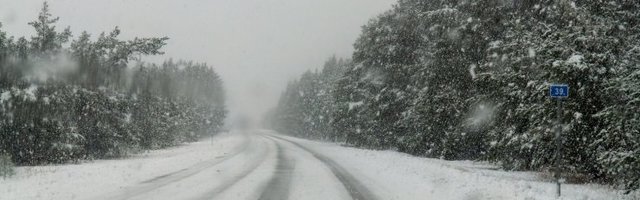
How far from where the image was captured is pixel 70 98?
2677 centimetres

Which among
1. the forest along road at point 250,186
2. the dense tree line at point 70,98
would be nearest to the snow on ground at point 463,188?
the forest along road at point 250,186

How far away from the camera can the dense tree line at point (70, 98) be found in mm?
23484

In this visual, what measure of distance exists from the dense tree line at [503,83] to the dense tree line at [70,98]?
47.7ft

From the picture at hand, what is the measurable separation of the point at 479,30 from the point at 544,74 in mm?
9299

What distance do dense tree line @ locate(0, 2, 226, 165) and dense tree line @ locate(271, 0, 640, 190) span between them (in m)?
14.6

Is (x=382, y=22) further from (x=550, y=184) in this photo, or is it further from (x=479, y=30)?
(x=550, y=184)

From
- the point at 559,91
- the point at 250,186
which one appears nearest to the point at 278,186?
the point at 250,186

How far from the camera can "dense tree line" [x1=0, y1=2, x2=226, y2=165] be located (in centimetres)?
2348

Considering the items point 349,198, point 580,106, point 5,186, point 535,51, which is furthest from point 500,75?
point 5,186

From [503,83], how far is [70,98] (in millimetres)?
19750

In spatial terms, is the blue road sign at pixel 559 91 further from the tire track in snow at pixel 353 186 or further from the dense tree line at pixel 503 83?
the tire track in snow at pixel 353 186

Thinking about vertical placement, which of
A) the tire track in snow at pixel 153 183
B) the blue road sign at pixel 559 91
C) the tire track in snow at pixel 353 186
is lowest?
the tire track in snow at pixel 153 183

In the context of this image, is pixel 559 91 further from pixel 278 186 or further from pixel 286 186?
pixel 278 186

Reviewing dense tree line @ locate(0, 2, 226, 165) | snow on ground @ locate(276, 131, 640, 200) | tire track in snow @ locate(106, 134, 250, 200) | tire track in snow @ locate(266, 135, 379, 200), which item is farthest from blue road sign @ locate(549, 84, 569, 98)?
dense tree line @ locate(0, 2, 226, 165)
